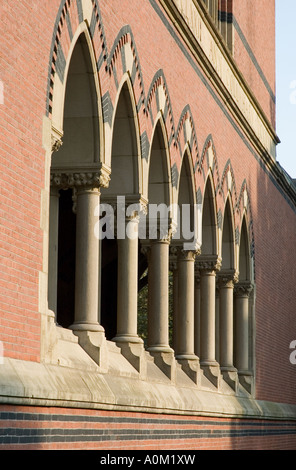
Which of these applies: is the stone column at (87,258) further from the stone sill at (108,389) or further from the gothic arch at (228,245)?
the gothic arch at (228,245)

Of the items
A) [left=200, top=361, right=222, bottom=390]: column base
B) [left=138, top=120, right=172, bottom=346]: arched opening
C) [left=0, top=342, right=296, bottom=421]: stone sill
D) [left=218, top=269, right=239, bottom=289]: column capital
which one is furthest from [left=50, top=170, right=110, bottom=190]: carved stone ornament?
[left=218, top=269, right=239, bottom=289]: column capital

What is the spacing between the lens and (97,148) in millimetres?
13000

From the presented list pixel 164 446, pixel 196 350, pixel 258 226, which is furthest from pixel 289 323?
pixel 164 446

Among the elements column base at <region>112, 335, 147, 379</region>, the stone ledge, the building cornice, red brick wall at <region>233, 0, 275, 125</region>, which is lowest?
the stone ledge

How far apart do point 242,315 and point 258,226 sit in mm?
2139

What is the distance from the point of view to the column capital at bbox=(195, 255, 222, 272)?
2014 cm

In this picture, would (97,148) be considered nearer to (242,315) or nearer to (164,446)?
(164,446)

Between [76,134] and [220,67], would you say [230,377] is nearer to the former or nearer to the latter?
[220,67]

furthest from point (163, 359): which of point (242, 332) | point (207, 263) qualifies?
point (242, 332)

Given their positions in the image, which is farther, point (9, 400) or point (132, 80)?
point (132, 80)

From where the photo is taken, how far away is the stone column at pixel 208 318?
19.9m

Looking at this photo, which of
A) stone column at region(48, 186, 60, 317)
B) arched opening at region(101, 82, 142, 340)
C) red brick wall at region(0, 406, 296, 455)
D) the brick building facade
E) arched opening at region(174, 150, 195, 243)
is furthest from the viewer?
arched opening at region(174, 150, 195, 243)

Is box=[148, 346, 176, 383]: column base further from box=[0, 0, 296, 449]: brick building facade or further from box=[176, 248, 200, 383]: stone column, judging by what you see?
box=[176, 248, 200, 383]: stone column

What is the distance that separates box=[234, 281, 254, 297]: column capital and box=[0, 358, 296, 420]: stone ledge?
11.8ft
